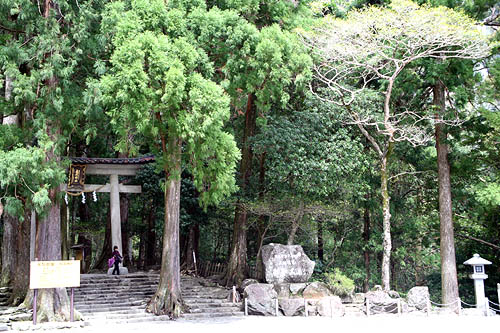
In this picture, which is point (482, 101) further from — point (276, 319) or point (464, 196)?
point (276, 319)

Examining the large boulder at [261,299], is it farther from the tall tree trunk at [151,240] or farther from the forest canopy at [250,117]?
the tall tree trunk at [151,240]

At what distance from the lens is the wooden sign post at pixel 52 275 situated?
10617mm

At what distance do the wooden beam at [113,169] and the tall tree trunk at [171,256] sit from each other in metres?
5.30

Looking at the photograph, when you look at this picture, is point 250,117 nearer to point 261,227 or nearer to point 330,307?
point 261,227

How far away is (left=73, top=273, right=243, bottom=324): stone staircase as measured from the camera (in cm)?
1237

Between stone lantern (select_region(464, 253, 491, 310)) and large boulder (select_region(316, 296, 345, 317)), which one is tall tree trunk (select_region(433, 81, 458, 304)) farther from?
large boulder (select_region(316, 296, 345, 317))

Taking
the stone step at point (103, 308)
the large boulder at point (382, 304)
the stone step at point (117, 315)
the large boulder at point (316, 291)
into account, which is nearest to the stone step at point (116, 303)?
the stone step at point (103, 308)

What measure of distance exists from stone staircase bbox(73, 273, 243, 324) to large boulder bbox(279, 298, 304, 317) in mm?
1274

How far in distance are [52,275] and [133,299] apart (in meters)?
3.80

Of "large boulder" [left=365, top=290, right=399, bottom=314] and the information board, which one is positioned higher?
the information board

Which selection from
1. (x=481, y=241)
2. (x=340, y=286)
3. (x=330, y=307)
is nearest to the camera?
(x=330, y=307)

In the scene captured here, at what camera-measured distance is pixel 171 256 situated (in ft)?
42.3

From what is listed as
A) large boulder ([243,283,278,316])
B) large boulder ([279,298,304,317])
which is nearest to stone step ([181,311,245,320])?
large boulder ([243,283,278,316])

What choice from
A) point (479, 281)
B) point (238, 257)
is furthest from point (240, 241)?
point (479, 281)
